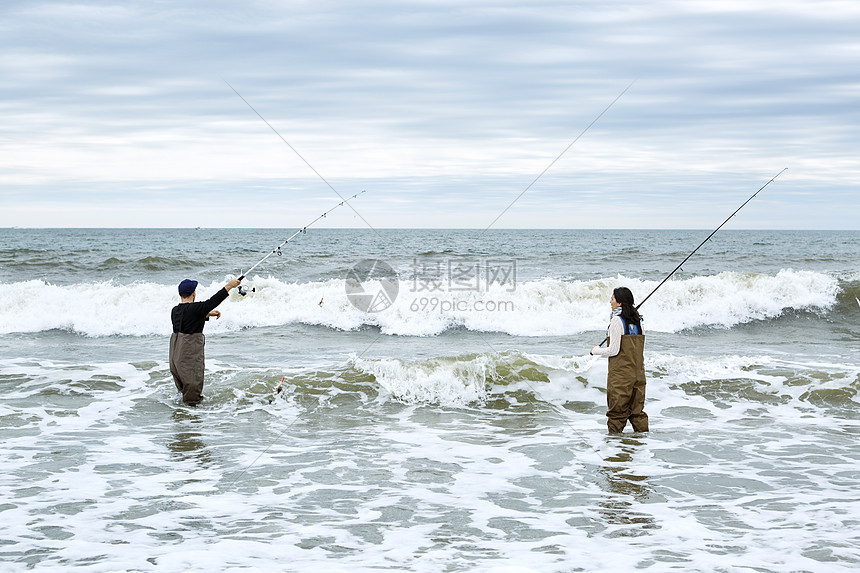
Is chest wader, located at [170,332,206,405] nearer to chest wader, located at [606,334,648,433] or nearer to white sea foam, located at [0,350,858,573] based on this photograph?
white sea foam, located at [0,350,858,573]

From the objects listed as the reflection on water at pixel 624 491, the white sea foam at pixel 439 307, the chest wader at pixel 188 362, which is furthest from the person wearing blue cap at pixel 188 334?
the white sea foam at pixel 439 307

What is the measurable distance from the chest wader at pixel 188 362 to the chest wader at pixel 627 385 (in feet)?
15.1

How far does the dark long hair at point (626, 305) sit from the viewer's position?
651 centimetres

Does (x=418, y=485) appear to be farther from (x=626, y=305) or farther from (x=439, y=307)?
(x=439, y=307)

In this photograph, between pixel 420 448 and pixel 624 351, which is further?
pixel 420 448

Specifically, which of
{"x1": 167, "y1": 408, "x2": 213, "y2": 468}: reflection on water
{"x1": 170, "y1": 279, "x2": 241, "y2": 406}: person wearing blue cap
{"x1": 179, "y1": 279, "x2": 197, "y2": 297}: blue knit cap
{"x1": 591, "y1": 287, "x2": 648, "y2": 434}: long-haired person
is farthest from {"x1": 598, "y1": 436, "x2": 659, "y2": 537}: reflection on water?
{"x1": 179, "y1": 279, "x2": 197, "y2": 297}: blue knit cap

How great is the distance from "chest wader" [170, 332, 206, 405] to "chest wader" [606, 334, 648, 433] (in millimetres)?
4610

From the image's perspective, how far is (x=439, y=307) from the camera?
16.1m

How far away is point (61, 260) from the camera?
28641 millimetres

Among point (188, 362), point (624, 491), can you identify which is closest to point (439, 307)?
point (188, 362)

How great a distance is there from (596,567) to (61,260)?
30054 millimetres

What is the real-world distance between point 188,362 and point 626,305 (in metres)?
5.04

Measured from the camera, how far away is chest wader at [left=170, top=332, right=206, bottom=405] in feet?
25.3

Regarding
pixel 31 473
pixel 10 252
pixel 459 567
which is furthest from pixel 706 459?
pixel 10 252
